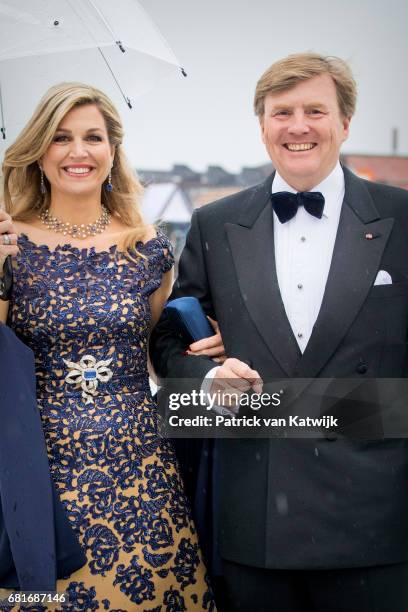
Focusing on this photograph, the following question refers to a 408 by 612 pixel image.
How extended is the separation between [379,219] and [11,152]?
4.74 feet

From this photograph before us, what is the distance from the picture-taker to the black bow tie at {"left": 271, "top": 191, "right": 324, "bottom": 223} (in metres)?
2.76

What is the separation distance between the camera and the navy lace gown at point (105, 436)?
2.71 metres

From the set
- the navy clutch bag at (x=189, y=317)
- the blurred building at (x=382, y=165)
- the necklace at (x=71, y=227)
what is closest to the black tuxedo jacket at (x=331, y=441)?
the navy clutch bag at (x=189, y=317)

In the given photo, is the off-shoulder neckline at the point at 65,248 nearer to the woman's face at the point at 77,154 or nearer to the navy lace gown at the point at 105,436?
the navy lace gown at the point at 105,436

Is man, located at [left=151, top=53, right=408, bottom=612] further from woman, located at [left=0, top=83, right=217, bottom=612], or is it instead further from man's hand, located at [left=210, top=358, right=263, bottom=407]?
woman, located at [left=0, top=83, right=217, bottom=612]

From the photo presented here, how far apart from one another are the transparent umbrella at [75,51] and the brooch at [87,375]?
92 cm

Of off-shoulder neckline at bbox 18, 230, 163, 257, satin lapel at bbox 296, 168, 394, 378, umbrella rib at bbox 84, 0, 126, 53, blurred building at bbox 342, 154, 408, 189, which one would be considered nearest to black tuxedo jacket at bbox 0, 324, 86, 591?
off-shoulder neckline at bbox 18, 230, 163, 257

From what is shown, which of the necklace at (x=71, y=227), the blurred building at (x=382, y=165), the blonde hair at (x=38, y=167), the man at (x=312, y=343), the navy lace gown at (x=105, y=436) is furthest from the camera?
the blurred building at (x=382, y=165)

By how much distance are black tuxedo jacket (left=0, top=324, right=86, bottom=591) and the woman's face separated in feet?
2.25

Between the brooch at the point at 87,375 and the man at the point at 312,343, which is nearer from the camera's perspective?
the man at the point at 312,343

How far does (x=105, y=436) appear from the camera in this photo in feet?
9.23

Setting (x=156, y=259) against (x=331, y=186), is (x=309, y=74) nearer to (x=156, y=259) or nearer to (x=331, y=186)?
(x=331, y=186)

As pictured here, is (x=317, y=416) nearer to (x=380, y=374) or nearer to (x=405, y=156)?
(x=380, y=374)

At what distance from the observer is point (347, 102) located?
2.84 m
